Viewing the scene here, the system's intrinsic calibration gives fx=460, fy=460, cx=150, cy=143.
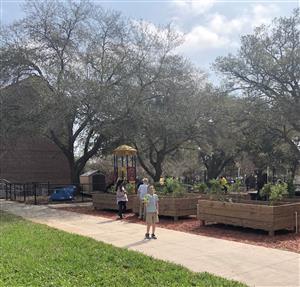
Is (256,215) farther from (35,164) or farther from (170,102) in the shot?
(35,164)

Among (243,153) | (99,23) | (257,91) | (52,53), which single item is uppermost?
(99,23)

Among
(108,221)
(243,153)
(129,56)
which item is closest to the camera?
(108,221)

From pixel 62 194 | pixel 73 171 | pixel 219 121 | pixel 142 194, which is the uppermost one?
pixel 219 121

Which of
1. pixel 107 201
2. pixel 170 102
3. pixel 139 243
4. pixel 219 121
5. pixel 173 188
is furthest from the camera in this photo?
pixel 219 121

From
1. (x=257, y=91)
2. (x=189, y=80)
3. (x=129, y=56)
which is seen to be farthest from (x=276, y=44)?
(x=129, y=56)

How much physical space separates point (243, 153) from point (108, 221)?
31.5 meters

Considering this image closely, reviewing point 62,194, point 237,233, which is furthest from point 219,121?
point 237,233

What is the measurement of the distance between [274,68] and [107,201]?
47.3 feet

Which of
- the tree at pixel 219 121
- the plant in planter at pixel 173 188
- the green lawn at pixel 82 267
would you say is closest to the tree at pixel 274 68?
the tree at pixel 219 121

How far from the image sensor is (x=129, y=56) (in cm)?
2522

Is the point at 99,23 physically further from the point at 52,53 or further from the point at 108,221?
the point at 108,221

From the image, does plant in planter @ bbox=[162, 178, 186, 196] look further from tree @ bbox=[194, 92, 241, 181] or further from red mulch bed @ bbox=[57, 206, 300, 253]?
tree @ bbox=[194, 92, 241, 181]

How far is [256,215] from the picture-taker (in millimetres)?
11852

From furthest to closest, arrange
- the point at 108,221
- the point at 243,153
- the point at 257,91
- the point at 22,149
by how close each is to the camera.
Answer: the point at 243,153 < the point at 22,149 < the point at 257,91 < the point at 108,221
